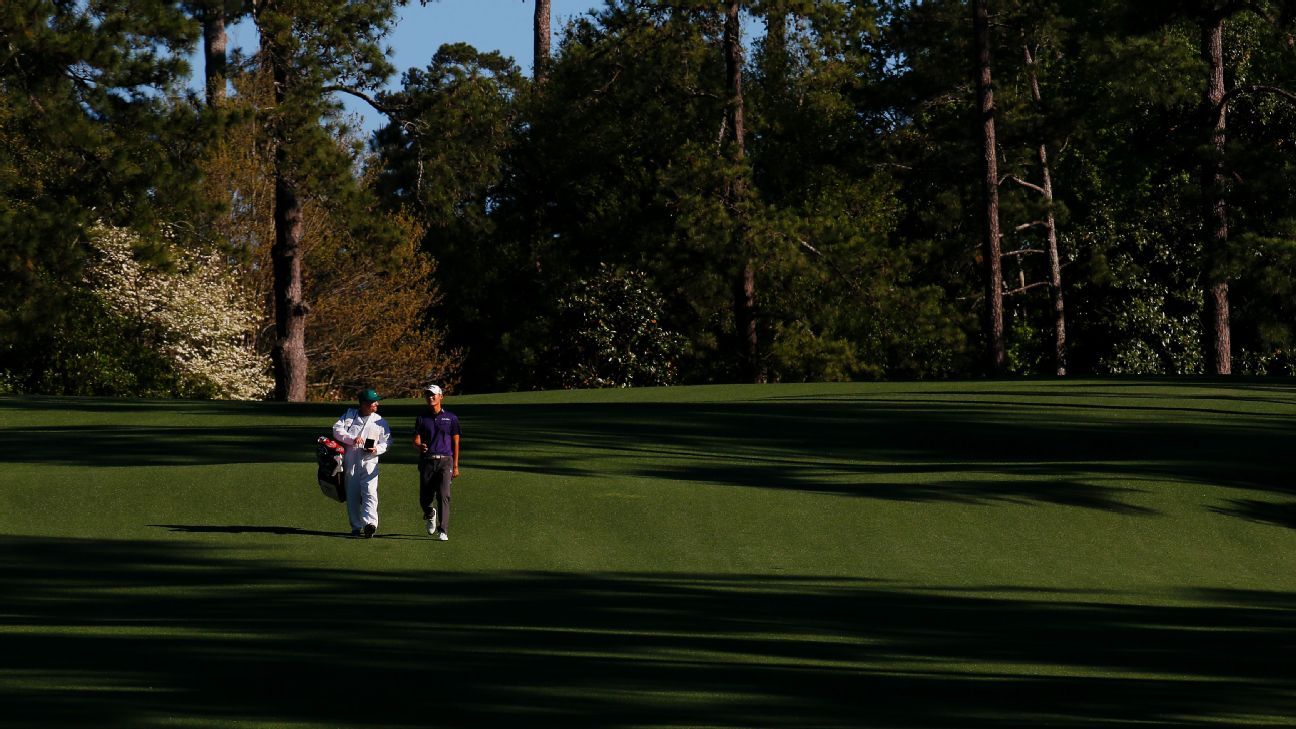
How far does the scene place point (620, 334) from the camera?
5656 centimetres

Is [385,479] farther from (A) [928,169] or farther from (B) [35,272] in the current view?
(A) [928,169]

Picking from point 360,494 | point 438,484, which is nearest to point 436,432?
point 438,484

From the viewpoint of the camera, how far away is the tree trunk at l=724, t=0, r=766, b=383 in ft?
176

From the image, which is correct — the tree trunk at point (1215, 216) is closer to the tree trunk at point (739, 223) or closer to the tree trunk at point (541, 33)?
the tree trunk at point (739, 223)

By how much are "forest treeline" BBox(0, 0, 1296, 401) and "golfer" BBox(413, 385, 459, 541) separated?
928 inches

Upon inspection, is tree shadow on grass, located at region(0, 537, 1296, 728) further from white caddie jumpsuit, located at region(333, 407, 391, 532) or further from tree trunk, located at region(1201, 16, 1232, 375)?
tree trunk, located at region(1201, 16, 1232, 375)

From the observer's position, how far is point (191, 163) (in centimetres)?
3941

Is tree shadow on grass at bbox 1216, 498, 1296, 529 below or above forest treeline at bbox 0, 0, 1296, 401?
below

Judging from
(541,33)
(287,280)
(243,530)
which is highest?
(541,33)

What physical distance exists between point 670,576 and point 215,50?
33008mm

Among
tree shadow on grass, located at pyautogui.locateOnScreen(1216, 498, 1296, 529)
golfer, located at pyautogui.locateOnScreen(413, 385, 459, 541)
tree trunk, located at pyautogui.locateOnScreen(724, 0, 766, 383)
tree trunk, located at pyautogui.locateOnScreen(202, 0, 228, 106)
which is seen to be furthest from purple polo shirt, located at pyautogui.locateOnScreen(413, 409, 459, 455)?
tree trunk, located at pyautogui.locateOnScreen(724, 0, 766, 383)

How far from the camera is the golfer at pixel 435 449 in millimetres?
18219

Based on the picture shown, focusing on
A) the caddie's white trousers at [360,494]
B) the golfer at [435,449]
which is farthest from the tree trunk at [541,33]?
the golfer at [435,449]

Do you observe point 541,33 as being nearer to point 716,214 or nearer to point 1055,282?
point 716,214
